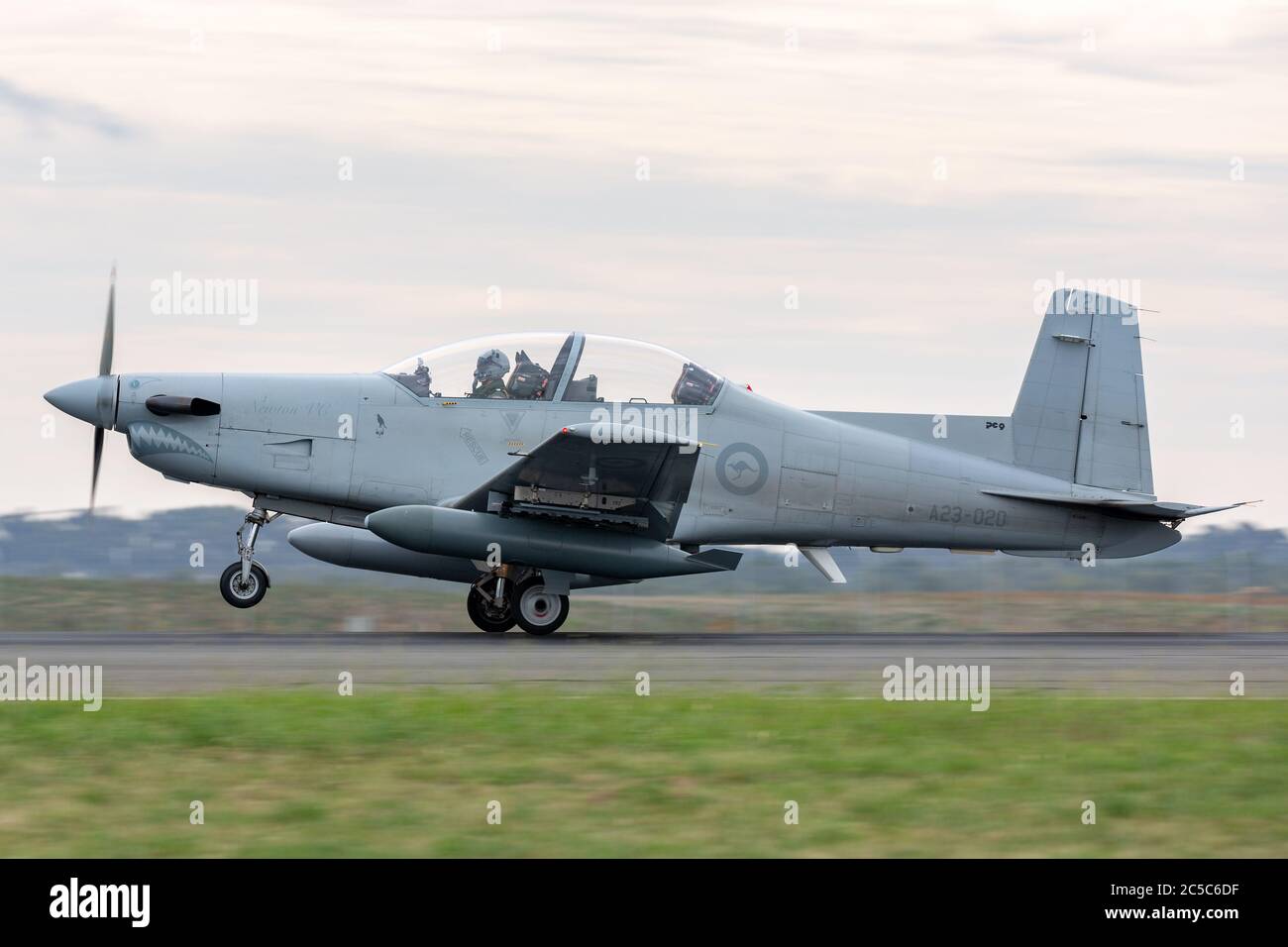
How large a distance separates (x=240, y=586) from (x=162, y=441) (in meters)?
1.64

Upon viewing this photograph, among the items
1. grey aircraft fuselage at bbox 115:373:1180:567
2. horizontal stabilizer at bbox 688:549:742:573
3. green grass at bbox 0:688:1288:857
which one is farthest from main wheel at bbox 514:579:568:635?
green grass at bbox 0:688:1288:857

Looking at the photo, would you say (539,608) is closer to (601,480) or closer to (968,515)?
(601,480)

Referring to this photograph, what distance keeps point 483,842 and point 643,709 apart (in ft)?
9.45

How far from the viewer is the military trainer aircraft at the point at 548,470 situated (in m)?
13.6

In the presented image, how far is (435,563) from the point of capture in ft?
48.0

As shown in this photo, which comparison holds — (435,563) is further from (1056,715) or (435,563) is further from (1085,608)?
(1085,608)

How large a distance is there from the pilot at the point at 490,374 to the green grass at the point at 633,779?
19.8 feet

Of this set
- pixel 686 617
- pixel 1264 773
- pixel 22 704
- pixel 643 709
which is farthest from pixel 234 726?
pixel 686 617

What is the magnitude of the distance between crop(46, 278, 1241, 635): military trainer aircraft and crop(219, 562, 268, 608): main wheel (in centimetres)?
1

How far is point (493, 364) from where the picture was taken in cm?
1423

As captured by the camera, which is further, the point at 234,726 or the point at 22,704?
the point at 22,704

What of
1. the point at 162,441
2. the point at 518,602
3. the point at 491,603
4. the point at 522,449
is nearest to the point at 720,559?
the point at 518,602
